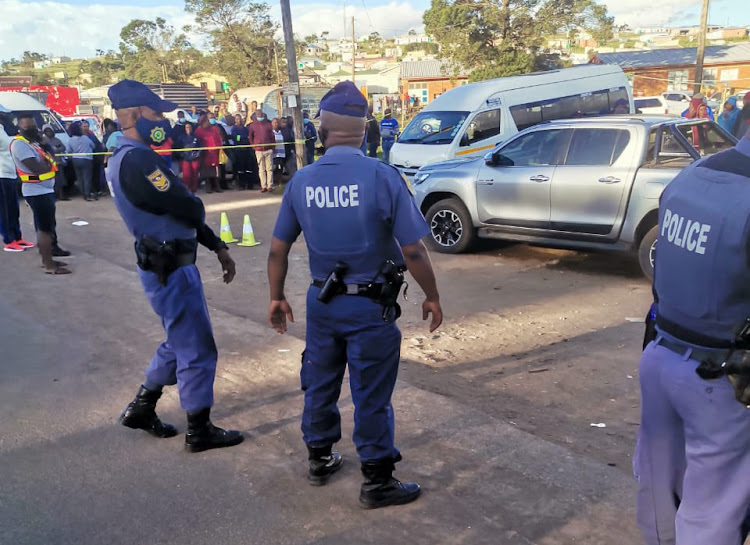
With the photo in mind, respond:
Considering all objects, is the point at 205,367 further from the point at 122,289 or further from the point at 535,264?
the point at 535,264

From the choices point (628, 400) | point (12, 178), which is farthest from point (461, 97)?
point (628, 400)

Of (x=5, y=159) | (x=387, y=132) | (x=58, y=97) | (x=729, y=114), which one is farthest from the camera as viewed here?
(x=58, y=97)

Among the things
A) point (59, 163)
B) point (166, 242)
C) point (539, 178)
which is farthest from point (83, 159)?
point (166, 242)

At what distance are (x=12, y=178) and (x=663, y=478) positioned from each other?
337 inches

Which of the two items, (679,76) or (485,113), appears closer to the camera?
(485,113)

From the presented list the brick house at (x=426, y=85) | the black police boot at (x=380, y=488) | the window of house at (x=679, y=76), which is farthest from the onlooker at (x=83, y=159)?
the window of house at (x=679, y=76)

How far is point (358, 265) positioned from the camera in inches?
115

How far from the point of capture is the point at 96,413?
13.5 ft

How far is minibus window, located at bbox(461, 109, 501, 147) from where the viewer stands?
1222 cm

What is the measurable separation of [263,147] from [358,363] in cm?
1218

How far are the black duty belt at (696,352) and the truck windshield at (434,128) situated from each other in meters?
10.4

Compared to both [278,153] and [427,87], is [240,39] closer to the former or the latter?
[427,87]

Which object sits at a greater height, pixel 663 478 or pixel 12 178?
pixel 12 178

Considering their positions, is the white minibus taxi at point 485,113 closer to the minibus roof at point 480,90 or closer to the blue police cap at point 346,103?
the minibus roof at point 480,90
